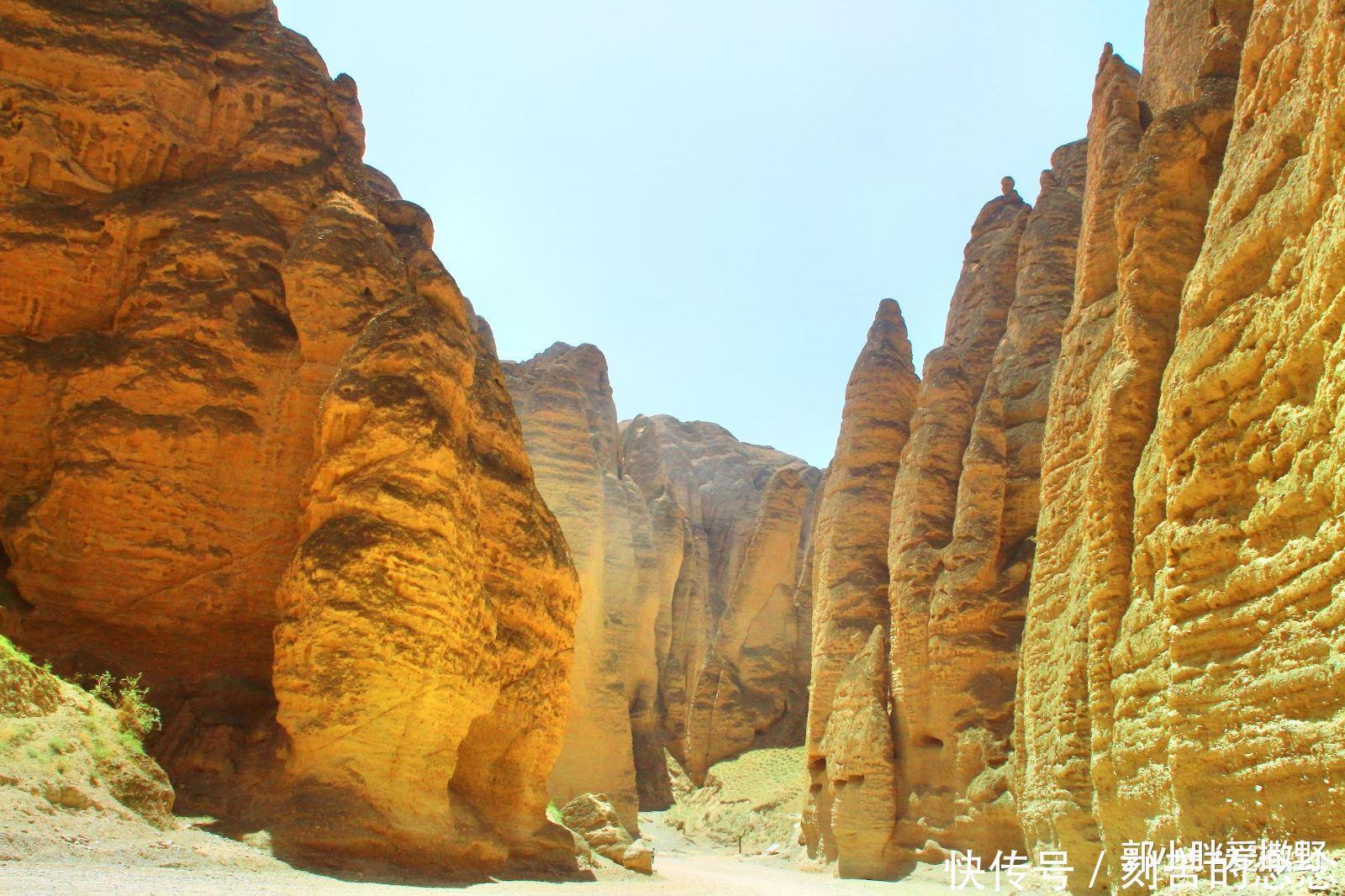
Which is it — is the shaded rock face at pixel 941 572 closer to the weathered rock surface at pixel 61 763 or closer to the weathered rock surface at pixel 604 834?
the weathered rock surface at pixel 604 834

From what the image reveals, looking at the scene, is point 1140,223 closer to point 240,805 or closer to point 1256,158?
point 1256,158

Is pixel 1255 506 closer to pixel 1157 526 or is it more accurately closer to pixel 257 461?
pixel 1157 526

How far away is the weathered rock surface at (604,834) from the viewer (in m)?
19.0

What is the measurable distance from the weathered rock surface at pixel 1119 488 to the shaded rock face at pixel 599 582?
14928 millimetres

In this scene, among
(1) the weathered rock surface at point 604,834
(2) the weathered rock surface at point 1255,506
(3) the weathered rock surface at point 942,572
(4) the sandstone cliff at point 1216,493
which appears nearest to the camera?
(2) the weathered rock surface at point 1255,506

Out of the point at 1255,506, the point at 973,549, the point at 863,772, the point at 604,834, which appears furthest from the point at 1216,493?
the point at 863,772

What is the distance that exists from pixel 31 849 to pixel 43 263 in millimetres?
8985

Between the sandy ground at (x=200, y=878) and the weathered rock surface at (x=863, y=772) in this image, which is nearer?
the sandy ground at (x=200, y=878)

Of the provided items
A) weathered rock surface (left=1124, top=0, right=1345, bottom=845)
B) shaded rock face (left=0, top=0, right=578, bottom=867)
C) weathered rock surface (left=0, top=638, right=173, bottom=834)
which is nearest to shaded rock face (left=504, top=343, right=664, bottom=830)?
shaded rock face (left=0, top=0, right=578, bottom=867)

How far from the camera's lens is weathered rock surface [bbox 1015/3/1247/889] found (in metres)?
11.4

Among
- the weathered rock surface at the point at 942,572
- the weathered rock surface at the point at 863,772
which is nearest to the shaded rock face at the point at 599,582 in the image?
the weathered rock surface at the point at 863,772

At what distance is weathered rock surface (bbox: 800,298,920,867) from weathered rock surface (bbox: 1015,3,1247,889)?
37.6 feet

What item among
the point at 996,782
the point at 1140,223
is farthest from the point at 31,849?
the point at 996,782

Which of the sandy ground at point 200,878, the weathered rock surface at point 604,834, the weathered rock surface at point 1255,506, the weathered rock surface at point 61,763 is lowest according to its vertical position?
the weathered rock surface at point 604,834
